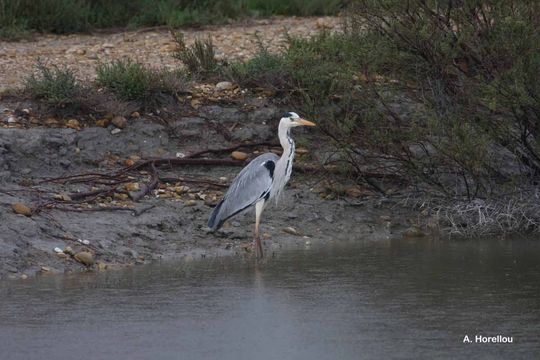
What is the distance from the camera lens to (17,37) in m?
16.3

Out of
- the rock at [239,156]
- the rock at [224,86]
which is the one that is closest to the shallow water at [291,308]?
the rock at [239,156]

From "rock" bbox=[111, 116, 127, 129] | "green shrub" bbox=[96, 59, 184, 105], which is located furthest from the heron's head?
"rock" bbox=[111, 116, 127, 129]

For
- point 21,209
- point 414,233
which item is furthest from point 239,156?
point 21,209

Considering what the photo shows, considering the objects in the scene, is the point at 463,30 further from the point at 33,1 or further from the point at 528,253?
the point at 33,1

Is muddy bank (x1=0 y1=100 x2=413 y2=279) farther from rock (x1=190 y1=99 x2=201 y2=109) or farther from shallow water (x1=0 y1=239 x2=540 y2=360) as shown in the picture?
shallow water (x1=0 y1=239 x2=540 y2=360)

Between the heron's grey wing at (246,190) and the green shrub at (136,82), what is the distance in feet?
5.91

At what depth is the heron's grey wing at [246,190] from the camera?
36.6ft

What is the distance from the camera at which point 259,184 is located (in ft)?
37.4

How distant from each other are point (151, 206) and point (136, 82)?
78.2 inches

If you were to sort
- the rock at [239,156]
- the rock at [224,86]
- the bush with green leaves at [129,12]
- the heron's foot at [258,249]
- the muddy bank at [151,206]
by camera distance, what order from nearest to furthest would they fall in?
the muddy bank at [151,206] < the heron's foot at [258,249] < the rock at [239,156] < the rock at [224,86] < the bush with green leaves at [129,12]

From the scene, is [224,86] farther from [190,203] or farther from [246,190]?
[246,190]

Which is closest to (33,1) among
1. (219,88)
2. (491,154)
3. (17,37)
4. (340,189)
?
(17,37)

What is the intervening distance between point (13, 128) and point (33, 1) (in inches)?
212

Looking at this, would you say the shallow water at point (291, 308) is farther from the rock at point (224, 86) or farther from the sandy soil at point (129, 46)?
the sandy soil at point (129, 46)
